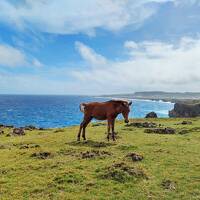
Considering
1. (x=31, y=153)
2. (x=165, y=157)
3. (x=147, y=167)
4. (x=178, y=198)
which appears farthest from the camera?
(x=31, y=153)

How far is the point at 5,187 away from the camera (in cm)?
1305

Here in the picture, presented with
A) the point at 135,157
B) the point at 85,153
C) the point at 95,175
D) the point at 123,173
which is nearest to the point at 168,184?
the point at 123,173

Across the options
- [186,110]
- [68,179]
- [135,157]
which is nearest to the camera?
[68,179]

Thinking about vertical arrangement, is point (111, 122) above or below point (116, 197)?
above

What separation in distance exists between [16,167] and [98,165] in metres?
4.40

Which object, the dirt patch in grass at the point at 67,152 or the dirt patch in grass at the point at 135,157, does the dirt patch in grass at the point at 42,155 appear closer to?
the dirt patch in grass at the point at 67,152

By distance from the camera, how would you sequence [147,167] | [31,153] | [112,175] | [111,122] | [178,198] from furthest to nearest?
[111,122]
[31,153]
[147,167]
[112,175]
[178,198]

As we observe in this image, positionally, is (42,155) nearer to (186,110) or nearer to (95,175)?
(95,175)

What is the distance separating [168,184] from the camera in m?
13.4

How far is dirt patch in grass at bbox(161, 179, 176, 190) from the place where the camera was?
42.8 ft

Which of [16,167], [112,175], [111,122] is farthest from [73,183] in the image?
[111,122]

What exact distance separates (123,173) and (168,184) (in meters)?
2.16

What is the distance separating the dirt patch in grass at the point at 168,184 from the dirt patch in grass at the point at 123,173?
1013 mm

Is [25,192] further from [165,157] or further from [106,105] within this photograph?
[106,105]
